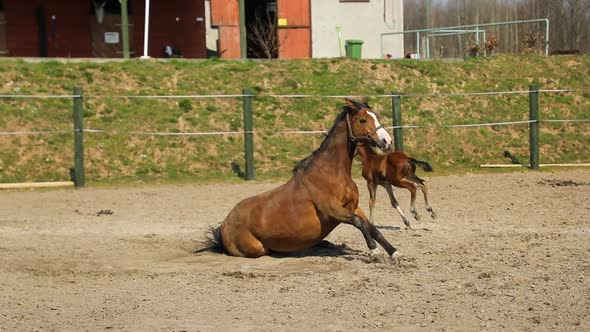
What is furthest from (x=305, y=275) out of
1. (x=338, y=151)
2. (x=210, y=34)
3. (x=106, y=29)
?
(x=210, y=34)

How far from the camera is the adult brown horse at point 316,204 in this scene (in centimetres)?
941

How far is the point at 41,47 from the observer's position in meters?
29.2

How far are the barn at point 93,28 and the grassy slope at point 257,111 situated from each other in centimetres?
679

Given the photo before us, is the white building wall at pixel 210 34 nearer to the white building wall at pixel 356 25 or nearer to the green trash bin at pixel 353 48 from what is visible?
the white building wall at pixel 356 25

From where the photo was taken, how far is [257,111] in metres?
21.9

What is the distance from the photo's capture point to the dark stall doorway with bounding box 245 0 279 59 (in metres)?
30.6

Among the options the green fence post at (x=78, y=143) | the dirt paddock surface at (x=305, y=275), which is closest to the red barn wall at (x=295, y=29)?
the green fence post at (x=78, y=143)

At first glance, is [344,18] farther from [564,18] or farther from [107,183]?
[564,18]

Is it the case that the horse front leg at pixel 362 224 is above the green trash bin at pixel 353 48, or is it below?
below

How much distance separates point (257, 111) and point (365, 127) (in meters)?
12.5

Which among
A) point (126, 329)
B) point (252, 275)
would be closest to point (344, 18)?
point (252, 275)

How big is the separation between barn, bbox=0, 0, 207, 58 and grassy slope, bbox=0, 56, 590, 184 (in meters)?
6.79

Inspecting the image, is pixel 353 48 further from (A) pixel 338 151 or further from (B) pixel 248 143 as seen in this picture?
(A) pixel 338 151

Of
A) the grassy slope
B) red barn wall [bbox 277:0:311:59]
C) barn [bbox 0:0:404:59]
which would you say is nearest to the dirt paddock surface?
the grassy slope
